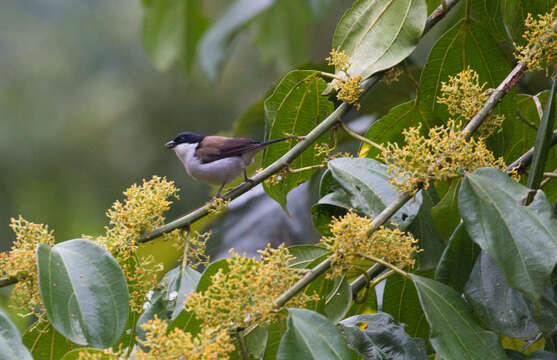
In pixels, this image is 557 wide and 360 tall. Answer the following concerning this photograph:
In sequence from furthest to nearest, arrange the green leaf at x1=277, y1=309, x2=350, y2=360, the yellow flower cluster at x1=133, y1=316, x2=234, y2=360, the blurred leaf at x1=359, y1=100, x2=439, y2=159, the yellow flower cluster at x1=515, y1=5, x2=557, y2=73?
the blurred leaf at x1=359, y1=100, x2=439, y2=159 < the yellow flower cluster at x1=515, y1=5, x2=557, y2=73 < the green leaf at x1=277, y1=309, x2=350, y2=360 < the yellow flower cluster at x1=133, y1=316, x2=234, y2=360

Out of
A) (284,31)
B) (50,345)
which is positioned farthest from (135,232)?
(284,31)

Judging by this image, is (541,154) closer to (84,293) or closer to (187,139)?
(84,293)

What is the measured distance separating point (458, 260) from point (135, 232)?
85 centimetres

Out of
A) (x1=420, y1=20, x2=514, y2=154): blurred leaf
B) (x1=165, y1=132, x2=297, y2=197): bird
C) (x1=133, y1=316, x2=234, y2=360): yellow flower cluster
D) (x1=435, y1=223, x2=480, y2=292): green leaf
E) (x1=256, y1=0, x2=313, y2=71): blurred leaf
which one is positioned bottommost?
(x1=435, y1=223, x2=480, y2=292): green leaf

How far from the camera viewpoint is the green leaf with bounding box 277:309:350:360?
1.24 metres

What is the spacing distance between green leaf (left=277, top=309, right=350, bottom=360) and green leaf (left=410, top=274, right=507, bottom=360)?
21 cm

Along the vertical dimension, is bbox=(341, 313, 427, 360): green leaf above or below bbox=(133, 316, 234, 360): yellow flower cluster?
below

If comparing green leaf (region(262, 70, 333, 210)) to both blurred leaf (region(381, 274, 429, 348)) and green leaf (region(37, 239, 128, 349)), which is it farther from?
green leaf (region(37, 239, 128, 349))

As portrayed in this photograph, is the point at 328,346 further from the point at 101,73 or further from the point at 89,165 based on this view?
the point at 101,73

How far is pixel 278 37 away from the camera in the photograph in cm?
397

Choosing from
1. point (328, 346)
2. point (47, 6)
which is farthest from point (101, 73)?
point (328, 346)

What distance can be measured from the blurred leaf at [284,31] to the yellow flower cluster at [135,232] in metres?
2.35

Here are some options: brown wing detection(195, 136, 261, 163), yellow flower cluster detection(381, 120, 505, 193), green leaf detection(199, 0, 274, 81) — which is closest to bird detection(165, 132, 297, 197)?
brown wing detection(195, 136, 261, 163)

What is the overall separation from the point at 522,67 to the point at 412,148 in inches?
19.9
